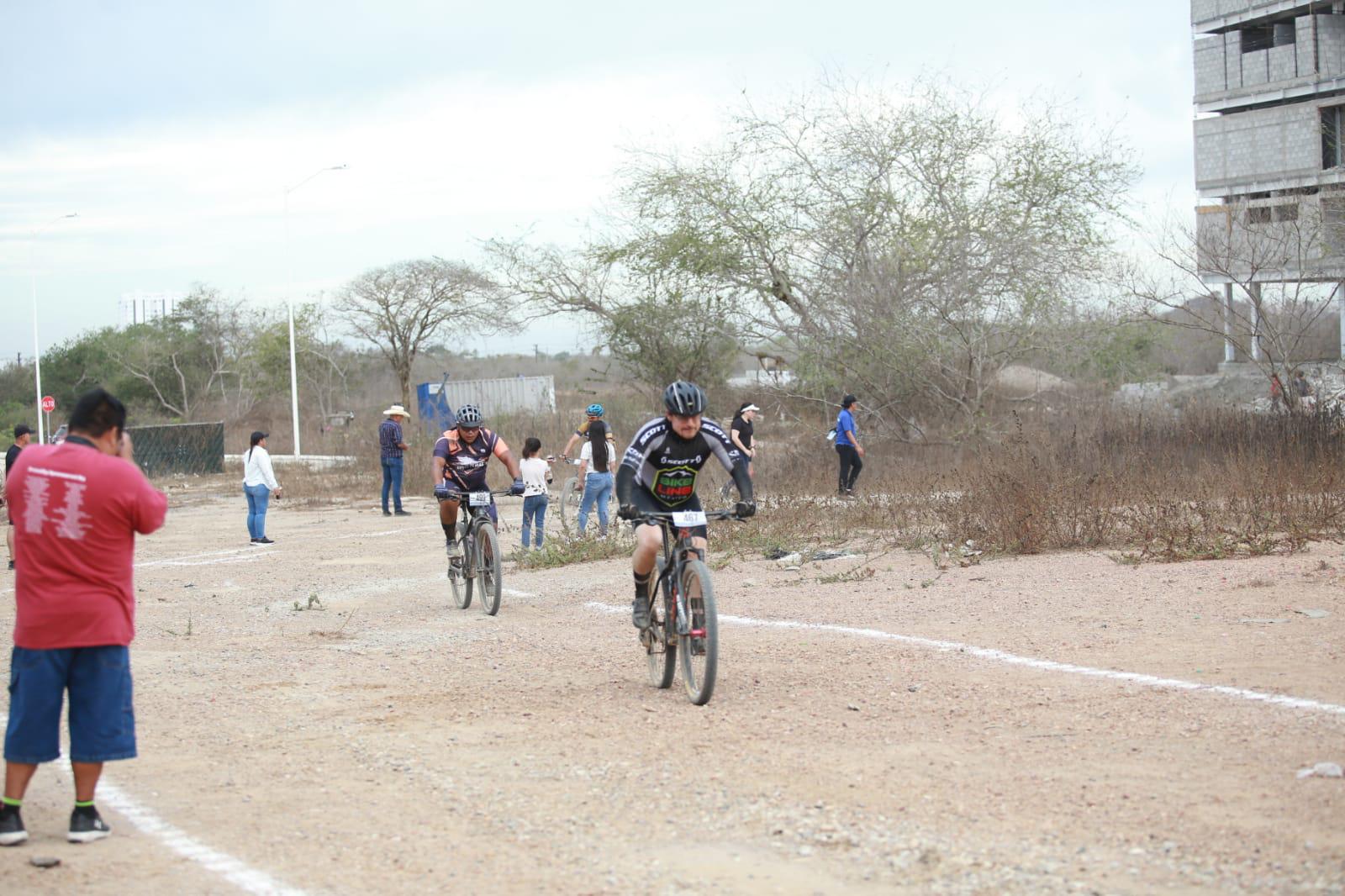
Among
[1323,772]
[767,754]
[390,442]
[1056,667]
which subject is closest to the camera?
[1323,772]

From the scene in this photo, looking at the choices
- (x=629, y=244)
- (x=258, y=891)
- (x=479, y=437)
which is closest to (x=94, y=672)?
(x=258, y=891)

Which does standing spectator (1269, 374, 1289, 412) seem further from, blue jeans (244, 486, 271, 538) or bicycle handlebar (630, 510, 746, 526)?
blue jeans (244, 486, 271, 538)

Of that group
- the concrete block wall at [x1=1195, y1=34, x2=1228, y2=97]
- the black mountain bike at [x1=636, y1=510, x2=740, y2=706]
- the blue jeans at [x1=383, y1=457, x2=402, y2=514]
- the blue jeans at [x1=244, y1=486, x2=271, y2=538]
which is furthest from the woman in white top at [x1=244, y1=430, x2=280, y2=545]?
the concrete block wall at [x1=1195, y1=34, x2=1228, y2=97]

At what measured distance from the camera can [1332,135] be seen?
40.0 m

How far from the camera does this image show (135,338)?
203 feet

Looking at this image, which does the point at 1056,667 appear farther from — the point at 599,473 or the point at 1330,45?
the point at 1330,45

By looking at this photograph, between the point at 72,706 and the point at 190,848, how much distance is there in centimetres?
71

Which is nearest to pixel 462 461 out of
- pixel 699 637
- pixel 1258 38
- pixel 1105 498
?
pixel 699 637

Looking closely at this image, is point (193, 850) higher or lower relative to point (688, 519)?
lower

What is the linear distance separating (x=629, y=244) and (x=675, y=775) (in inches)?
1003

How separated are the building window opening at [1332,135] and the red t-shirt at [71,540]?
4138 cm

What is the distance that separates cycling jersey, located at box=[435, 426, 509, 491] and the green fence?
87.1 ft

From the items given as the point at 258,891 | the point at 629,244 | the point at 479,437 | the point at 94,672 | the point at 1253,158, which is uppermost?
the point at 1253,158

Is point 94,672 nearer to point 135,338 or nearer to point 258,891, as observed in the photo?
point 258,891
